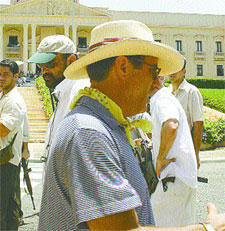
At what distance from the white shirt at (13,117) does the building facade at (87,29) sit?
136ft

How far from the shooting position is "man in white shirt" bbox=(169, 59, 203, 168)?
4117 millimetres

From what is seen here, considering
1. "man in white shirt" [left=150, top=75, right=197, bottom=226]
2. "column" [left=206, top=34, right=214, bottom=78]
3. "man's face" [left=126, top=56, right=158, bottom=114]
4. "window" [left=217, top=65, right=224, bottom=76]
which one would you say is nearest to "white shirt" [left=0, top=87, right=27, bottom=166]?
"man in white shirt" [left=150, top=75, right=197, bottom=226]

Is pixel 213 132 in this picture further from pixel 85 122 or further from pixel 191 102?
pixel 85 122

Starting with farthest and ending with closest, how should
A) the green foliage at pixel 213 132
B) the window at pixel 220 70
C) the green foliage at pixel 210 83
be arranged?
the window at pixel 220 70 → the green foliage at pixel 210 83 → the green foliage at pixel 213 132

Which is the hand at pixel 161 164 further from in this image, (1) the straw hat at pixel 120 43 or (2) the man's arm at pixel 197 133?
(2) the man's arm at pixel 197 133

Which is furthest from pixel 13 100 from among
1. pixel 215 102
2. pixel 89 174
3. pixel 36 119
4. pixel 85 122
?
pixel 215 102

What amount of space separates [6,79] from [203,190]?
332cm

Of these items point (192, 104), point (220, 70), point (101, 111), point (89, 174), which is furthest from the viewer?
point (220, 70)

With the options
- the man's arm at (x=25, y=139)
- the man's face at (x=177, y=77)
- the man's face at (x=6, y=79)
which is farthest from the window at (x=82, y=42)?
the man's face at (x=6, y=79)

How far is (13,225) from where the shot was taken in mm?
3312

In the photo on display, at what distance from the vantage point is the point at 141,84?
1388 millimetres

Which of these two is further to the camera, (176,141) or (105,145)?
(176,141)

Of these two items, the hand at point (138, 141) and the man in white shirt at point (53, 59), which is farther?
the man in white shirt at point (53, 59)

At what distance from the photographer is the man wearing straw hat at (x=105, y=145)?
102 cm
